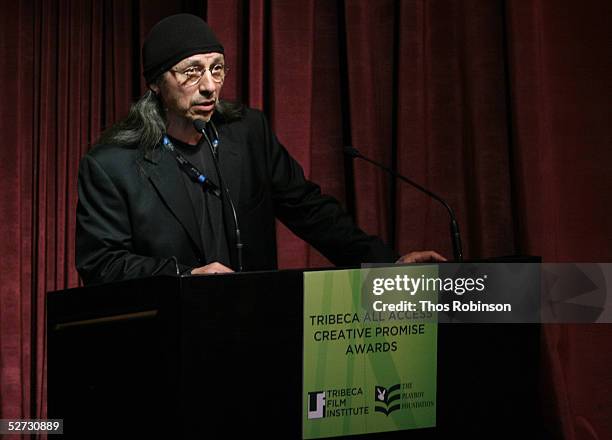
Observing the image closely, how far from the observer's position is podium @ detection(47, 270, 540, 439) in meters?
1.93

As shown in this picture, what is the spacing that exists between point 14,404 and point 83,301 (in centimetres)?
162

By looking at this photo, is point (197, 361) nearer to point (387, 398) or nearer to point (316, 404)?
point (316, 404)

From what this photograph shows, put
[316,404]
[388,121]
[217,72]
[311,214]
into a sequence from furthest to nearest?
[388,121], [311,214], [217,72], [316,404]

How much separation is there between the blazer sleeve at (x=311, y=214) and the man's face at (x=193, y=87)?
0.91 ft

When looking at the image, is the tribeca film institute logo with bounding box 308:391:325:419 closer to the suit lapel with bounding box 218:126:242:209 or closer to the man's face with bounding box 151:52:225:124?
the suit lapel with bounding box 218:126:242:209

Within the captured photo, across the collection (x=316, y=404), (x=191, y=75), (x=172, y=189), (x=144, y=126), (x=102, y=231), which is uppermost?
(x=191, y=75)

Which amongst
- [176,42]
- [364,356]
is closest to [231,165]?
[176,42]

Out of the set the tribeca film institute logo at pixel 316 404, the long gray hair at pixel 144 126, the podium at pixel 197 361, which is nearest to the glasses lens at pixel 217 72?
the long gray hair at pixel 144 126

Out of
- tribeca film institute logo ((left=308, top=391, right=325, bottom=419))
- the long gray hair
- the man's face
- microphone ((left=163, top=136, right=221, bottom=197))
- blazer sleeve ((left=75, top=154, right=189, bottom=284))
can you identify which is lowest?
tribeca film institute logo ((left=308, top=391, right=325, bottom=419))

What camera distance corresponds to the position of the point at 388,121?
368cm

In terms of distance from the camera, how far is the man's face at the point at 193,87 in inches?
104

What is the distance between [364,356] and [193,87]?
0.93 meters

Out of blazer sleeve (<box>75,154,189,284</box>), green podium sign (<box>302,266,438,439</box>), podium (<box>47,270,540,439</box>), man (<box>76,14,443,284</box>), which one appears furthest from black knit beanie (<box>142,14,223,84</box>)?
green podium sign (<box>302,266,438,439</box>)

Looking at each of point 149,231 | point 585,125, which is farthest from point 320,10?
point 149,231
